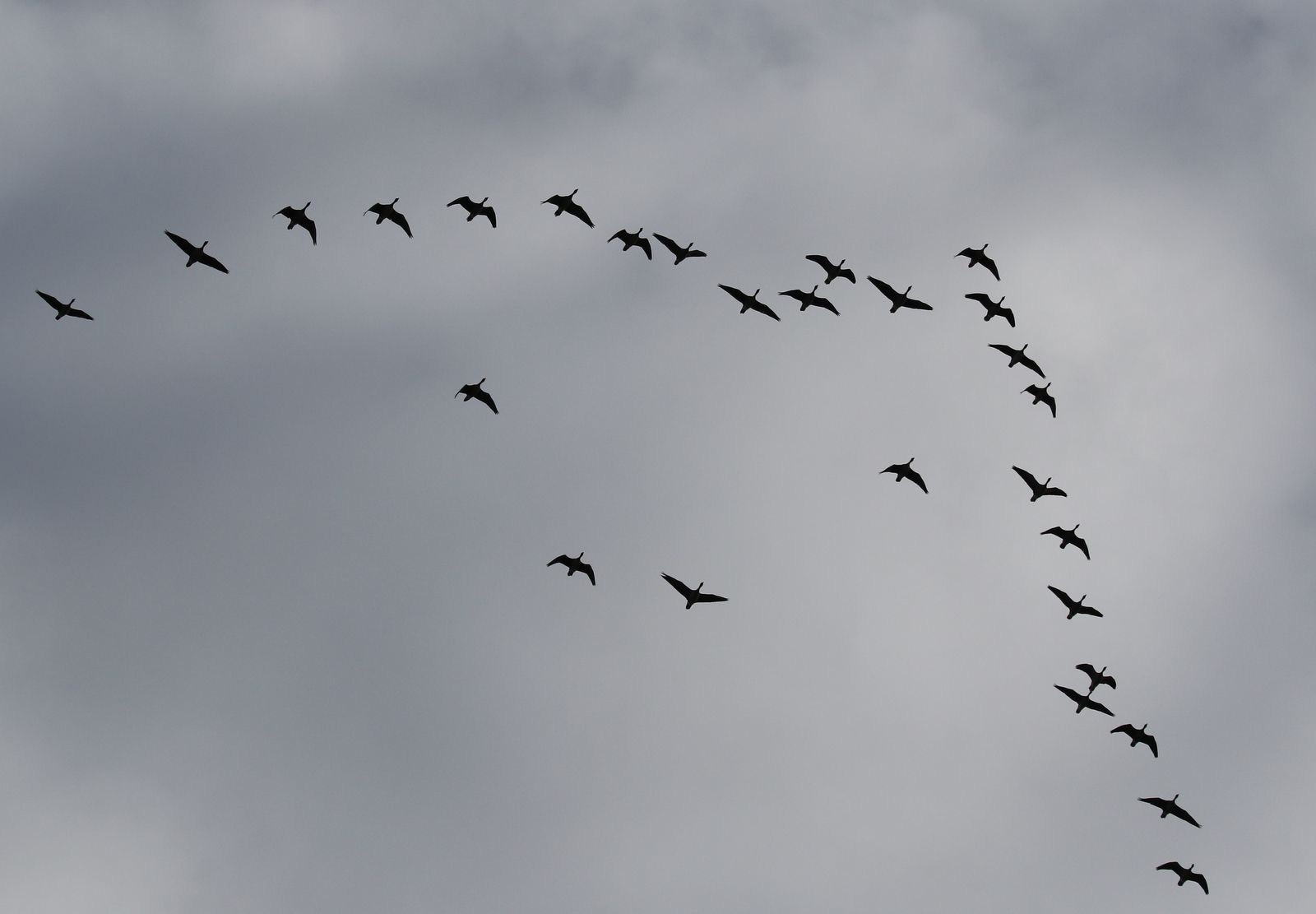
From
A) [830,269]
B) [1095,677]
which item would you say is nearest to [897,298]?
[830,269]

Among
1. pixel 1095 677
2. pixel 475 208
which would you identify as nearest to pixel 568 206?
pixel 475 208

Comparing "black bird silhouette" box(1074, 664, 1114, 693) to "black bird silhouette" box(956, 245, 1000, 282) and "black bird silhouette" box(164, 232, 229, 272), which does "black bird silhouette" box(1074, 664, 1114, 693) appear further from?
"black bird silhouette" box(164, 232, 229, 272)

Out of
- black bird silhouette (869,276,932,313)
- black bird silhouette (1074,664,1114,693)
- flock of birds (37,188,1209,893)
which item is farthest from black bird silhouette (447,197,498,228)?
black bird silhouette (1074,664,1114,693)

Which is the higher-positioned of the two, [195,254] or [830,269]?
[830,269]

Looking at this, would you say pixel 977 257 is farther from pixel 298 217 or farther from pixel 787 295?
pixel 298 217

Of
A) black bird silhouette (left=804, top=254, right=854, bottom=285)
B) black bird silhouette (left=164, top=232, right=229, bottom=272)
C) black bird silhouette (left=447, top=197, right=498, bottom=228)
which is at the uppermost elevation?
black bird silhouette (left=804, top=254, right=854, bottom=285)

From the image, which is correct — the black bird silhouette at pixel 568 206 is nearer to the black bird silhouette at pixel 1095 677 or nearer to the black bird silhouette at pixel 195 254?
the black bird silhouette at pixel 195 254

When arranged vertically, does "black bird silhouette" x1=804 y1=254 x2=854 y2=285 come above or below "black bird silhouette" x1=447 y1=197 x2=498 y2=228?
above

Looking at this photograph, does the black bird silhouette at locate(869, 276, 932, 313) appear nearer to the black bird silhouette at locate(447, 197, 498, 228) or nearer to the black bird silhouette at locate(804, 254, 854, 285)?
the black bird silhouette at locate(804, 254, 854, 285)

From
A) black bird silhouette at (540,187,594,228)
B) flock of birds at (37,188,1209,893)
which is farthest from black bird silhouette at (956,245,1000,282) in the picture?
black bird silhouette at (540,187,594,228)

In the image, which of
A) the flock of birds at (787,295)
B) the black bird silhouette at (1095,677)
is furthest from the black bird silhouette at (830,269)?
the black bird silhouette at (1095,677)

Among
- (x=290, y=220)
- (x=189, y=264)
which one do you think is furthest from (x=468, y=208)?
(x=189, y=264)

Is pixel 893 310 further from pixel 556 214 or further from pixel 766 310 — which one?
pixel 556 214

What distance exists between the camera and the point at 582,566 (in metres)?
92.9
